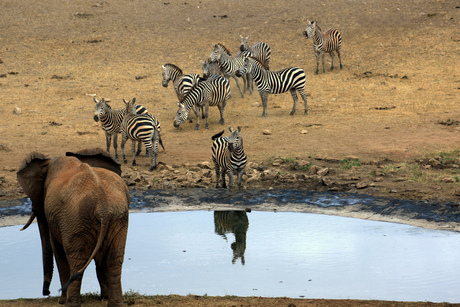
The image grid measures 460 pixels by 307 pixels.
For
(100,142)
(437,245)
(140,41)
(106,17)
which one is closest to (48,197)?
(437,245)

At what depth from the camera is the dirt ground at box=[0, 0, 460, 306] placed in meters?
15.0

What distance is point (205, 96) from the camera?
18875mm

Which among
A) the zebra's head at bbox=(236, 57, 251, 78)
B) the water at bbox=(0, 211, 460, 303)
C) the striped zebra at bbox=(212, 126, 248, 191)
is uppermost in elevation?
the zebra's head at bbox=(236, 57, 251, 78)

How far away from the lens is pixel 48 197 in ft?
21.8

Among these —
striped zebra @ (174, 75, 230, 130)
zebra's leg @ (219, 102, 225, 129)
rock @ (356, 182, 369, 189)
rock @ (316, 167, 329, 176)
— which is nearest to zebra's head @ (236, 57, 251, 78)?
striped zebra @ (174, 75, 230, 130)

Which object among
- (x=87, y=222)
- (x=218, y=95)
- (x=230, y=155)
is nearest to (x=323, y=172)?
(x=230, y=155)

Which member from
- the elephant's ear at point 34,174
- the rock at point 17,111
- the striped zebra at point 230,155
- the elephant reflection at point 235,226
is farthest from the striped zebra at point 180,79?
the elephant's ear at point 34,174

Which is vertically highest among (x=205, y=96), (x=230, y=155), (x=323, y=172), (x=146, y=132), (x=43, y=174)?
(x=205, y=96)

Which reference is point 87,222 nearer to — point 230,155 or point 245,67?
point 230,155

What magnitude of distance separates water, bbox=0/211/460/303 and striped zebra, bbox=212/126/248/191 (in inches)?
49.3

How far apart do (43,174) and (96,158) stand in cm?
66

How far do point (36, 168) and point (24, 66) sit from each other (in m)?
18.9

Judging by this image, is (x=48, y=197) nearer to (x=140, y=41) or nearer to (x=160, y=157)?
(x=160, y=157)

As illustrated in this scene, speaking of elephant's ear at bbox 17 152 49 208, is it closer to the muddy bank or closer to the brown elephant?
the brown elephant
